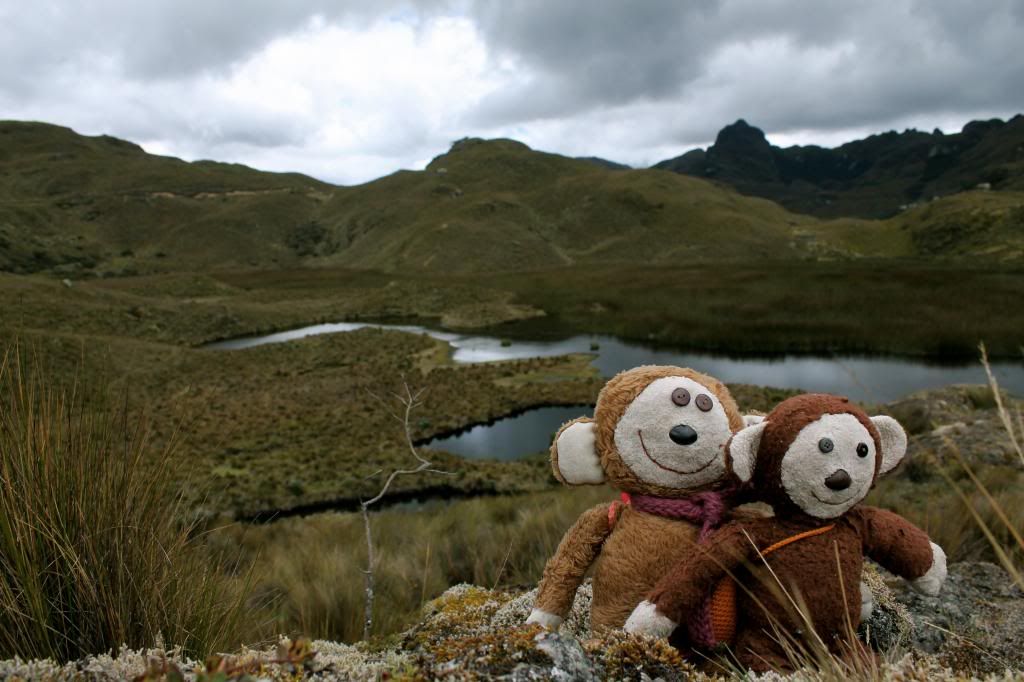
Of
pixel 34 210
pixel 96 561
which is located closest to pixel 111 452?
pixel 96 561

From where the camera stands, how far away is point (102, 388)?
230cm

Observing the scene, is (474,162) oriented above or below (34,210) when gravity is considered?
above

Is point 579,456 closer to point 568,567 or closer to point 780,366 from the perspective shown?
point 568,567

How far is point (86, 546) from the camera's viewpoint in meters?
1.97

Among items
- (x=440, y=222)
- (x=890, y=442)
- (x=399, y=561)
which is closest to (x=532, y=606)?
(x=890, y=442)

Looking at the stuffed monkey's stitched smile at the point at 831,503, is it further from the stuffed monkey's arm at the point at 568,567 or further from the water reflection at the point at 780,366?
the water reflection at the point at 780,366

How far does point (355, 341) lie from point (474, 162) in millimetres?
134635

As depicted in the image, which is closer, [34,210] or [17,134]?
[34,210]

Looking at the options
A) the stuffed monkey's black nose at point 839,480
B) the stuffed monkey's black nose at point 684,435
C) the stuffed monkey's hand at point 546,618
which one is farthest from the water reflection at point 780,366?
the stuffed monkey's black nose at point 839,480

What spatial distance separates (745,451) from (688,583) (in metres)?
0.57

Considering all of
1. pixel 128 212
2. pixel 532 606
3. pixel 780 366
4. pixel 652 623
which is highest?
pixel 128 212

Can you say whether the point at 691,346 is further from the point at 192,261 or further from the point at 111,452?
the point at 192,261

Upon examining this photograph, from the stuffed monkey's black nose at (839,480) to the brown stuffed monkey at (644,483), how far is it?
1.48 ft

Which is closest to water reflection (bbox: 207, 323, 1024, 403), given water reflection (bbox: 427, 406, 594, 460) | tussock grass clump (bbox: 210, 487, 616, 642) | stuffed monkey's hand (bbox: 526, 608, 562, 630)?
water reflection (bbox: 427, 406, 594, 460)
